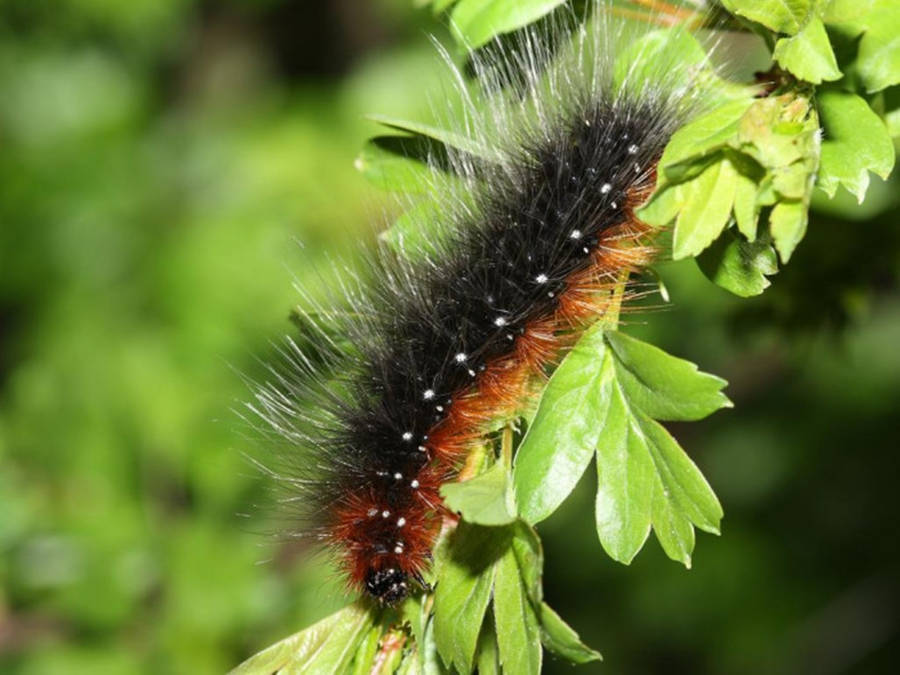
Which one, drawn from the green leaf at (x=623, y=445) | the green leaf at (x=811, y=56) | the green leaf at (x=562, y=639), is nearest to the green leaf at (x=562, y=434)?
the green leaf at (x=623, y=445)

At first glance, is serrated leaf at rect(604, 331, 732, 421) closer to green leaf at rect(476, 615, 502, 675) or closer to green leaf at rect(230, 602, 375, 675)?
green leaf at rect(476, 615, 502, 675)

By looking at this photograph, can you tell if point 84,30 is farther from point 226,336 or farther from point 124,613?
point 124,613

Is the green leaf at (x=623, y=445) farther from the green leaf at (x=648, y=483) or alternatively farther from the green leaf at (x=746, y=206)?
the green leaf at (x=746, y=206)

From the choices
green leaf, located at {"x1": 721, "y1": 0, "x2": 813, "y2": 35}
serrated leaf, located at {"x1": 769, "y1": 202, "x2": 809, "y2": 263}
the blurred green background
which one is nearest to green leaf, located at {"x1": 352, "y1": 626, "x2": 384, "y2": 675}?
serrated leaf, located at {"x1": 769, "y1": 202, "x2": 809, "y2": 263}

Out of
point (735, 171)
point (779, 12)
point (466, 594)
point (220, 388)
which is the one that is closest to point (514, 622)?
point (466, 594)

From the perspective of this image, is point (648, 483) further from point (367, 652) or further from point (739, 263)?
point (367, 652)
